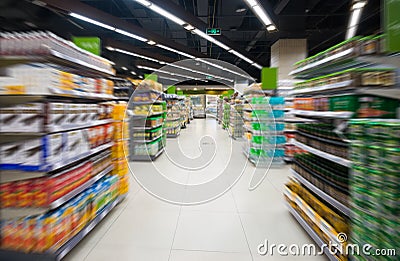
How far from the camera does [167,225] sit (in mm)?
2879

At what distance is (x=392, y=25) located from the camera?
4.03 ft

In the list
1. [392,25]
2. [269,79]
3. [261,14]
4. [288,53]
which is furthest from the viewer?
[288,53]

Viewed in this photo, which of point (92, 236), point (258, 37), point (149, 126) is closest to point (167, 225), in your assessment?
point (92, 236)

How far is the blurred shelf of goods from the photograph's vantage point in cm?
135

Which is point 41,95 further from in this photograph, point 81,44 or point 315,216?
point 315,216

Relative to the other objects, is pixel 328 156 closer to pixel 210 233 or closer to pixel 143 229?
pixel 210 233

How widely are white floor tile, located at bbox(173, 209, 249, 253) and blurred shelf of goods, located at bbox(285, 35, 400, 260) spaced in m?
0.77

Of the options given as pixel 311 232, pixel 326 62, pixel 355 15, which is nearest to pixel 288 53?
pixel 355 15

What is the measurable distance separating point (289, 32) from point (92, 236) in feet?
30.9

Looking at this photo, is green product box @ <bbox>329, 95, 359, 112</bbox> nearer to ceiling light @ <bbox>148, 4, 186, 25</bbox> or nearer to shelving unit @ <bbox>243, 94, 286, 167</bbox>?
shelving unit @ <bbox>243, 94, 286, 167</bbox>

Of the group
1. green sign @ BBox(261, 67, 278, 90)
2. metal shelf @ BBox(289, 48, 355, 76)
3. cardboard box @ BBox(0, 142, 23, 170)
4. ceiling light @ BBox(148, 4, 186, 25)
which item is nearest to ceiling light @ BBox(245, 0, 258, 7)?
green sign @ BBox(261, 67, 278, 90)

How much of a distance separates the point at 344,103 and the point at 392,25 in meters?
0.87

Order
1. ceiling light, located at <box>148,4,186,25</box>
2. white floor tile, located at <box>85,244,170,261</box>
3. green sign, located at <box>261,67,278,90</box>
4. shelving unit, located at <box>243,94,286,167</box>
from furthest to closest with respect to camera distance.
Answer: green sign, located at <box>261,67,278,90</box>, shelving unit, located at <box>243,94,286,167</box>, ceiling light, located at <box>148,4,186,25</box>, white floor tile, located at <box>85,244,170,261</box>

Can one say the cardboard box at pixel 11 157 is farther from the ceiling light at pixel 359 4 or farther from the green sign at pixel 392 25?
the ceiling light at pixel 359 4
